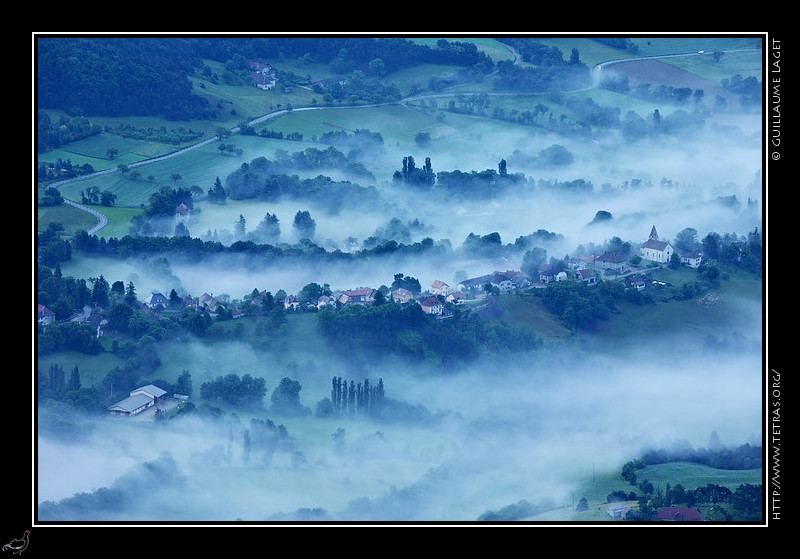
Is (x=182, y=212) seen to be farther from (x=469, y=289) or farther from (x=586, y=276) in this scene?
(x=586, y=276)

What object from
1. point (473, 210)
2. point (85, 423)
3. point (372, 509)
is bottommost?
point (372, 509)

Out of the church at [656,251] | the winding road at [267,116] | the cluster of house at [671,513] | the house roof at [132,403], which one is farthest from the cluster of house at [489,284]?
the cluster of house at [671,513]

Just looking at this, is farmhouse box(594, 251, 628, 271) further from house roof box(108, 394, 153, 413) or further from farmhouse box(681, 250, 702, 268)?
house roof box(108, 394, 153, 413)

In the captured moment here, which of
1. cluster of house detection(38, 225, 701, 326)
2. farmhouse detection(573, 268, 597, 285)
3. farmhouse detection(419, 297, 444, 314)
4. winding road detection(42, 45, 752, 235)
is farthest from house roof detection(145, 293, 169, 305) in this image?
farmhouse detection(573, 268, 597, 285)

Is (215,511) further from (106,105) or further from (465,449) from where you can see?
(106,105)

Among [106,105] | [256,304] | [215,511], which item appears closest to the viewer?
[215,511]

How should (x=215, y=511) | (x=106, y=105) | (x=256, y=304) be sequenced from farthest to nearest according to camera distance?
1. (x=106, y=105)
2. (x=256, y=304)
3. (x=215, y=511)

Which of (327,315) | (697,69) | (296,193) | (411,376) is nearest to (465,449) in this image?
(411,376)

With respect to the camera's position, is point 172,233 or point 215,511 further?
point 172,233
